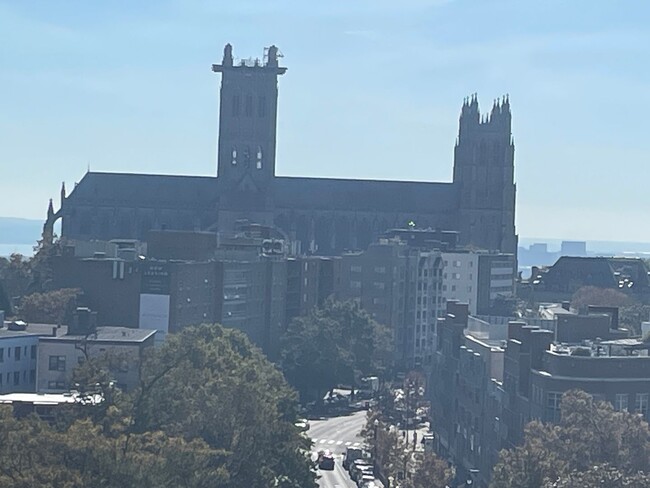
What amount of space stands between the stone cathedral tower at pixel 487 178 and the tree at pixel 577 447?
12767cm

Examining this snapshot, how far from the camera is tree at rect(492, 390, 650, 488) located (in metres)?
60.5

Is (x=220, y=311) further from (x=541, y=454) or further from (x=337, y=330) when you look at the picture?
(x=541, y=454)

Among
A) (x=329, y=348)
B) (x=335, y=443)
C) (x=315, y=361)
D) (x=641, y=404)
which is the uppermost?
(x=641, y=404)

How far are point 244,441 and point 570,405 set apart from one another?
37.4 feet

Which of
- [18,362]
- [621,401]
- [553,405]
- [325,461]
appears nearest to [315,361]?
[325,461]

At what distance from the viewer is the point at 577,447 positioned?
63656 mm

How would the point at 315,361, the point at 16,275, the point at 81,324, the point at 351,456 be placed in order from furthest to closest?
the point at 16,275 → the point at 315,361 → the point at 351,456 → the point at 81,324

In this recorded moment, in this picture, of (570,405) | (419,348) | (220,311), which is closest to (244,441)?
(570,405)

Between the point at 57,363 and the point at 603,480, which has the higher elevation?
the point at 57,363

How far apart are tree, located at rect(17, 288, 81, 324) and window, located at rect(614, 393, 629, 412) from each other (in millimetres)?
36892

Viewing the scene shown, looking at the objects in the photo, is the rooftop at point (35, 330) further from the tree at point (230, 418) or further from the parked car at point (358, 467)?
the parked car at point (358, 467)

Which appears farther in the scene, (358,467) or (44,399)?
(358,467)

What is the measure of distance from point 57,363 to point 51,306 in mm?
19128

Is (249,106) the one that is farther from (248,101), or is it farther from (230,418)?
(230,418)
